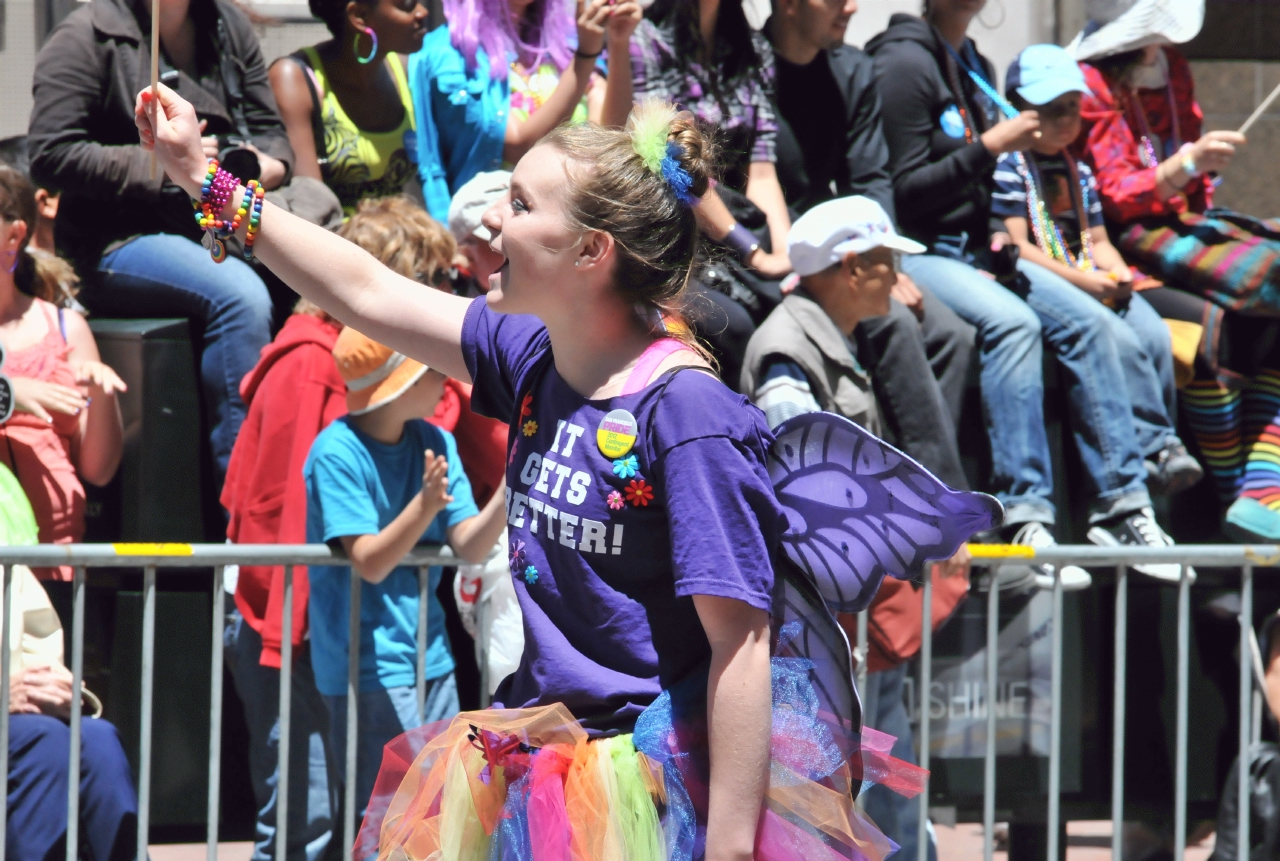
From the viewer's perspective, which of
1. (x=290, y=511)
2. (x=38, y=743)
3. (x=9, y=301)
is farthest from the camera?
(x=9, y=301)

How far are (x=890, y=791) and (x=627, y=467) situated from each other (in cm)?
214

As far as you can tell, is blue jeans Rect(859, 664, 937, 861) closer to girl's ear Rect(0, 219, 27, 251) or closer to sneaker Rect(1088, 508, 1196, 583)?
sneaker Rect(1088, 508, 1196, 583)

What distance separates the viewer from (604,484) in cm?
193

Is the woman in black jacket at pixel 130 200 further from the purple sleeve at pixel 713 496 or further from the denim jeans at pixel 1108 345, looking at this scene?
the denim jeans at pixel 1108 345

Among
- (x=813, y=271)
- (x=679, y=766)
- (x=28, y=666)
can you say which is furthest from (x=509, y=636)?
(x=679, y=766)

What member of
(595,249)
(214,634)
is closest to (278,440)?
(214,634)

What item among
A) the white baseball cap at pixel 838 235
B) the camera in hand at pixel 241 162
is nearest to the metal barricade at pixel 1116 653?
the white baseball cap at pixel 838 235

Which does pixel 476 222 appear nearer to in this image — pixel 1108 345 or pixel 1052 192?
pixel 1108 345

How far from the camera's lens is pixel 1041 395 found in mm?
4309

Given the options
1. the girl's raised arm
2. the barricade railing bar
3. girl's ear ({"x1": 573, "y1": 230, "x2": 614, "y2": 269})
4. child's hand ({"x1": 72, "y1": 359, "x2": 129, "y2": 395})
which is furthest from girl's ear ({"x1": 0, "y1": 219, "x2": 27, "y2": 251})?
girl's ear ({"x1": 573, "y1": 230, "x2": 614, "y2": 269})

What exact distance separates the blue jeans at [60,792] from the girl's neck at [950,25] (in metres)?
3.37

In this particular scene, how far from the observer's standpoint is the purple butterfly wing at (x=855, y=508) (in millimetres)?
2104

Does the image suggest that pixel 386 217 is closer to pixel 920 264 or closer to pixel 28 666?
pixel 28 666

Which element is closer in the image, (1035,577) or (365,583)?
(365,583)
